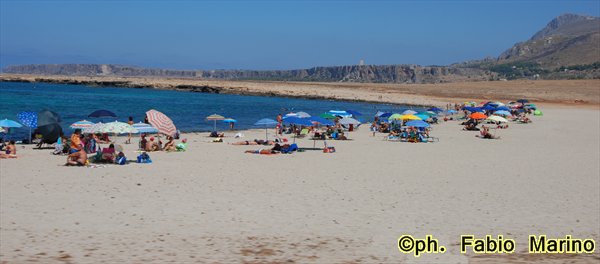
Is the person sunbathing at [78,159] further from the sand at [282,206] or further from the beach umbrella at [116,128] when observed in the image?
the beach umbrella at [116,128]

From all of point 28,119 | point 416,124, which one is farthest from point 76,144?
point 416,124

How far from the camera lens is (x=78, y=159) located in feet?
51.5

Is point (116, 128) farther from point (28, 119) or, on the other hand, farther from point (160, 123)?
point (28, 119)

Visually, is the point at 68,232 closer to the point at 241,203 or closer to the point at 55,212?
the point at 55,212

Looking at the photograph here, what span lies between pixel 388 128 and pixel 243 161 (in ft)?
49.5

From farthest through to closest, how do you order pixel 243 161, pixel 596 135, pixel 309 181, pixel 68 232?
pixel 596 135, pixel 243 161, pixel 309 181, pixel 68 232

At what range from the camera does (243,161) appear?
18.0 meters

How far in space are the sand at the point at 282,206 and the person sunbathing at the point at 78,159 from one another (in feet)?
1.67

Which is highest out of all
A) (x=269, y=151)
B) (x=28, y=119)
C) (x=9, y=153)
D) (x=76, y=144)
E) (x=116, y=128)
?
(x=28, y=119)

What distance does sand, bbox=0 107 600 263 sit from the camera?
8.01m

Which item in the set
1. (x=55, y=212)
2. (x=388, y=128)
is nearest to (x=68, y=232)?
(x=55, y=212)

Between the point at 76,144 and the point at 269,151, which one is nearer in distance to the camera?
the point at 76,144

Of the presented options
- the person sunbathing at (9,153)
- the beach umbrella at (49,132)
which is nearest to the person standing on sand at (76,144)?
the person sunbathing at (9,153)

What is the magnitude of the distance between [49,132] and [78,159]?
5493mm
